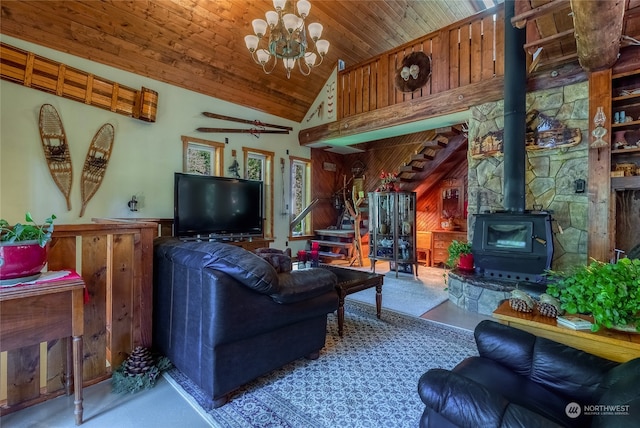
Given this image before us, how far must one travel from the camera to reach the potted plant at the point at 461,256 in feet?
13.2

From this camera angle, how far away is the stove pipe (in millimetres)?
3578

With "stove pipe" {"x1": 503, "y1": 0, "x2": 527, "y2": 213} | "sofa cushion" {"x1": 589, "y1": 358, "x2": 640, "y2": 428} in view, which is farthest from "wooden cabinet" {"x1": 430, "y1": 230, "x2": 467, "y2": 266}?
"sofa cushion" {"x1": 589, "y1": 358, "x2": 640, "y2": 428}

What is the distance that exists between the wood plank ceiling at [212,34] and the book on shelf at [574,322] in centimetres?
518

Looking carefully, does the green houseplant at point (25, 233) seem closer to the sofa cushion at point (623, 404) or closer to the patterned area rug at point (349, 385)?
the patterned area rug at point (349, 385)

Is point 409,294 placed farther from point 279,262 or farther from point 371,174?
point 371,174

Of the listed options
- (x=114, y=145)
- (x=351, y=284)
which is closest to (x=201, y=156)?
(x=114, y=145)

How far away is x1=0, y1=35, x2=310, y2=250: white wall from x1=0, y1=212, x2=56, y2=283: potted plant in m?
2.71

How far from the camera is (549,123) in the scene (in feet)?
12.3

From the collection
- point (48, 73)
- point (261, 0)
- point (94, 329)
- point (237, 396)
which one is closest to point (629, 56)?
point (261, 0)

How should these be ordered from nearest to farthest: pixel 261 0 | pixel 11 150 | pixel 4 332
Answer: pixel 4 332
pixel 11 150
pixel 261 0

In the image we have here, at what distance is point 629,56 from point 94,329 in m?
5.66

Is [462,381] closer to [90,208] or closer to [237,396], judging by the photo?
[237,396]

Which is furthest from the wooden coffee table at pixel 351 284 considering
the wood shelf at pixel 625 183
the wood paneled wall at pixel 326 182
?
the wood paneled wall at pixel 326 182

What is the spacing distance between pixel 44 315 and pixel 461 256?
167 inches
